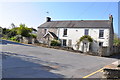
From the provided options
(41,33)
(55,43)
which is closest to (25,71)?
(55,43)

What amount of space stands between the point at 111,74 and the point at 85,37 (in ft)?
69.5

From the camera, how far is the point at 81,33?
2989cm

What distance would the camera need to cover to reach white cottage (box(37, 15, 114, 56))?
27.4 m

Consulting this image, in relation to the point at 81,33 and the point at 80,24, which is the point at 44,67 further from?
the point at 80,24

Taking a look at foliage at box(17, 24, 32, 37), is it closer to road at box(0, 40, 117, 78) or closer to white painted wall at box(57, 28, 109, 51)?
white painted wall at box(57, 28, 109, 51)

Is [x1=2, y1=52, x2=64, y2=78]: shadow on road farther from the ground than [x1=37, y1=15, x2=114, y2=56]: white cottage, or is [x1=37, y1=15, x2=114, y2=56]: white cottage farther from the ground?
[x1=37, y1=15, x2=114, y2=56]: white cottage

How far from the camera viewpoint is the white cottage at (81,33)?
27.4 meters

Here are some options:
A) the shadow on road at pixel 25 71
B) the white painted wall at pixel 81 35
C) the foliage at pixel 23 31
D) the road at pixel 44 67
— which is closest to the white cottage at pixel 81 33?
the white painted wall at pixel 81 35

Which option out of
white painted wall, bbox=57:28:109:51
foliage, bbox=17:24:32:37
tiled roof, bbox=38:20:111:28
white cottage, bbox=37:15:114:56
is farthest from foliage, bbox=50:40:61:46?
foliage, bbox=17:24:32:37

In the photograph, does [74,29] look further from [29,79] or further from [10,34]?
[29,79]

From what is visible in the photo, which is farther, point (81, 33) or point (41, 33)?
point (41, 33)

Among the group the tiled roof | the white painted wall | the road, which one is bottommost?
the road

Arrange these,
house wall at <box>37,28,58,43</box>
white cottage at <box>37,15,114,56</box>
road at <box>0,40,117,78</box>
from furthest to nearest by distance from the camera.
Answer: house wall at <box>37,28,58,43</box> < white cottage at <box>37,15,114,56</box> < road at <box>0,40,117,78</box>

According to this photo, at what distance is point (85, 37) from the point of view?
28109 millimetres
